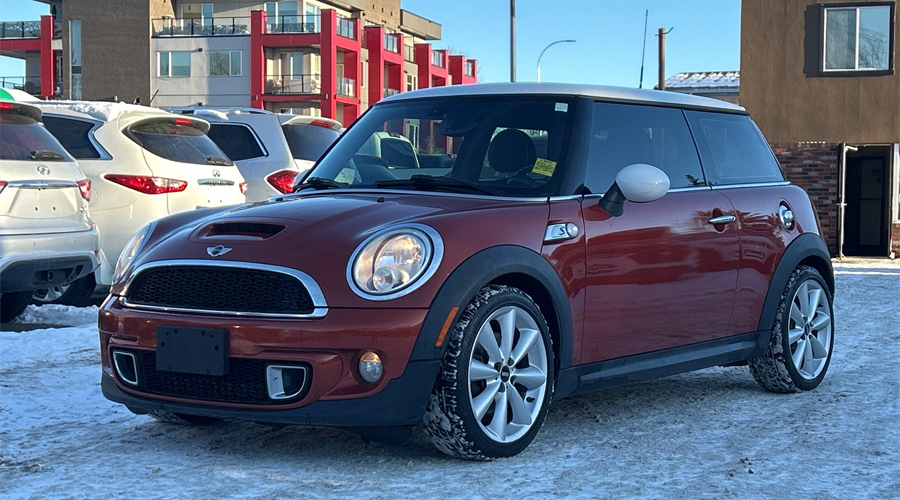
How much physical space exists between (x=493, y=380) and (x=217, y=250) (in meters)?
1.22

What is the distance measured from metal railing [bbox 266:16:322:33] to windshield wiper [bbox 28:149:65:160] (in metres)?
58.9

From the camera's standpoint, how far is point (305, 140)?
13156mm

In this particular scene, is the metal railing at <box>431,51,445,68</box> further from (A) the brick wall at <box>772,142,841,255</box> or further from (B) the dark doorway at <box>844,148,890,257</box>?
(A) the brick wall at <box>772,142,841,255</box>

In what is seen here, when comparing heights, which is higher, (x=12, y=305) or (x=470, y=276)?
(x=470, y=276)

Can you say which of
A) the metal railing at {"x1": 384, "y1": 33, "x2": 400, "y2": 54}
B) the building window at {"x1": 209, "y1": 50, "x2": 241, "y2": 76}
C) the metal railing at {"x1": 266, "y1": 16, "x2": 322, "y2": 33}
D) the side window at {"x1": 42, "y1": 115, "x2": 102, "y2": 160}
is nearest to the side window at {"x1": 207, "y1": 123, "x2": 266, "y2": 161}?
the side window at {"x1": 42, "y1": 115, "x2": 102, "y2": 160}

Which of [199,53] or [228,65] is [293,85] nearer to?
[228,65]

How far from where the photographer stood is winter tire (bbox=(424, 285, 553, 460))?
4.75 m

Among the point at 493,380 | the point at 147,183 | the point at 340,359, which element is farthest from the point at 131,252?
the point at 147,183

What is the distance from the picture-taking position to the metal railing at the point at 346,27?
226 ft

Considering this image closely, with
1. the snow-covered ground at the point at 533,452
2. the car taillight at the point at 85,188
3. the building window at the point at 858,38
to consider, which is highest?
the building window at the point at 858,38

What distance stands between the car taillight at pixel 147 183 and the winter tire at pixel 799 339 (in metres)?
5.65

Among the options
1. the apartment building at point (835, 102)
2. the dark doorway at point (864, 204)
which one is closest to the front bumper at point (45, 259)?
the apartment building at point (835, 102)

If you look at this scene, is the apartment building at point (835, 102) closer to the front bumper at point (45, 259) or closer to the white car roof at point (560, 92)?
the front bumper at point (45, 259)

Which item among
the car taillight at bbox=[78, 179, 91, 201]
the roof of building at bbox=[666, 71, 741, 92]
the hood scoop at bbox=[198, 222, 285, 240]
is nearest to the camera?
the hood scoop at bbox=[198, 222, 285, 240]
